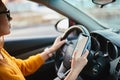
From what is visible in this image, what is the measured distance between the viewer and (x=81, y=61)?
7.57 feet

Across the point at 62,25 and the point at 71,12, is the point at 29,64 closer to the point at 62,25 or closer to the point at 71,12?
the point at 71,12

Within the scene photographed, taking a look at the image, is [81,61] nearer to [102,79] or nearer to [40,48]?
[102,79]

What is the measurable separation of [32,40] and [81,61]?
5.51 feet

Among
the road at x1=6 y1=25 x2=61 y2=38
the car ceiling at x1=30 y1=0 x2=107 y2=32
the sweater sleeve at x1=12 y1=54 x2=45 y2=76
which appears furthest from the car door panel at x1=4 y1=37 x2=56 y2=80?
the sweater sleeve at x1=12 y1=54 x2=45 y2=76

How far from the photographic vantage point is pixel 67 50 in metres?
2.70

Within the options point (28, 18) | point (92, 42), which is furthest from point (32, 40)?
point (28, 18)

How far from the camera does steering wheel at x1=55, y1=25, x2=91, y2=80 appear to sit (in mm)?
2630

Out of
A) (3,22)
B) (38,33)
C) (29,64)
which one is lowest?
(38,33)

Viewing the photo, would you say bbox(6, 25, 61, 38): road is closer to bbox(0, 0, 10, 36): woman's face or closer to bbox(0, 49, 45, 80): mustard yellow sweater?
bbox(0, 49, 45, 80): mustard yellow sweater

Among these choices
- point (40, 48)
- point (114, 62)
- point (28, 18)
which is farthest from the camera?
point (28, 18)

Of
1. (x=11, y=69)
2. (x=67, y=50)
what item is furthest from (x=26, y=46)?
(x=11, y=69)

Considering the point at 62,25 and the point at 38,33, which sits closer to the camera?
the point at 62,25

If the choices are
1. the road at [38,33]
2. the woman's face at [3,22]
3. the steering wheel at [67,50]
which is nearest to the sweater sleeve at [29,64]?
the steering wheel at [67,50]

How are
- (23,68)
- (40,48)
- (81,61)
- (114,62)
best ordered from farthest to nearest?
(40,48), (23,68), (114,62), (81,61)
